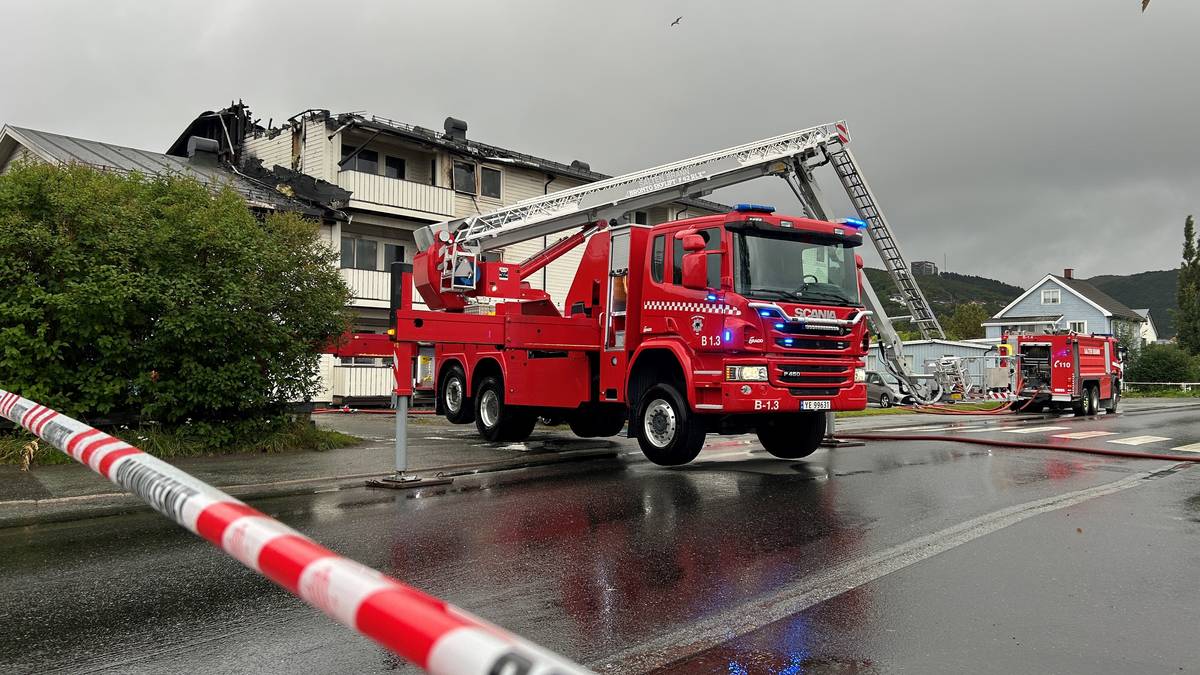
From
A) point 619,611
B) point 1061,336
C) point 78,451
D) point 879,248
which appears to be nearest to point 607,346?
point 619,611

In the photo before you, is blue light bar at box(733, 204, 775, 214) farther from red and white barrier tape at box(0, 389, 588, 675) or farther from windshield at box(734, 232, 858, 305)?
red and white barrier tape at box(0, 389, 588, 675)

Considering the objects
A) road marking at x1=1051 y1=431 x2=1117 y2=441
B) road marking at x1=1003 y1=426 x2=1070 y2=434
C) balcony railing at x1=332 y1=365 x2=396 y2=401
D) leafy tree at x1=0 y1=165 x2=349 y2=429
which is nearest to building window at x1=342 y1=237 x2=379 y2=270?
balcony railing at x1=332 y1=365 x2=396 y2=401

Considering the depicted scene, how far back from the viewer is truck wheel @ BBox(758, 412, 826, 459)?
1190 centimetres

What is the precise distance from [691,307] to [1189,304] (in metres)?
69.6

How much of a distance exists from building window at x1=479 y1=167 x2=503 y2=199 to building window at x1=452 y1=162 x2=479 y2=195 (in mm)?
270

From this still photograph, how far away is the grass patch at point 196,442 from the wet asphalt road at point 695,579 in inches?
128

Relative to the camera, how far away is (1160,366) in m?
49.4

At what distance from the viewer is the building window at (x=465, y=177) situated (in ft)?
95.9

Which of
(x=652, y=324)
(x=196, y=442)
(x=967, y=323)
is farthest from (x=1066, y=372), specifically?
(x=967, y=323)

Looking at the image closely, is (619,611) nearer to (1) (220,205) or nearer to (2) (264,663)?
(2) (264,663)

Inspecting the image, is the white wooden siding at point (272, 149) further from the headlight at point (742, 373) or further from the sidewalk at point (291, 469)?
the headlight at point (742, 373)

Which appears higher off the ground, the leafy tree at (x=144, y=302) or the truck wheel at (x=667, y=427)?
the leafy tree at (x=144, y=302)

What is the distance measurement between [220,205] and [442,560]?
8345mm

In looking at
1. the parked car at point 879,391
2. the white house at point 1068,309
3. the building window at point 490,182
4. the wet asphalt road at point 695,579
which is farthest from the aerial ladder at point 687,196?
the white house at point 1068,309
